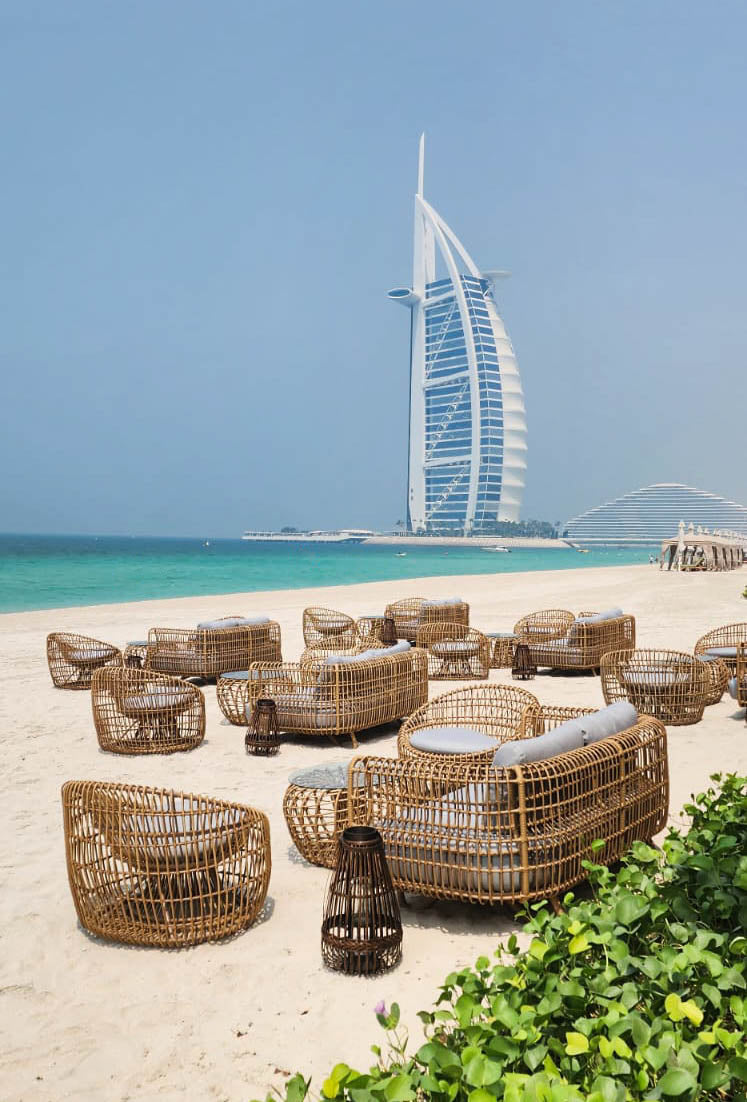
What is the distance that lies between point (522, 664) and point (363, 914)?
21.2 ft

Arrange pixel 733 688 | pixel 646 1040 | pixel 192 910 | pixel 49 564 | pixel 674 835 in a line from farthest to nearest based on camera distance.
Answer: pixel 49 564, pixel 733 688, pixel 192 910, pixel 674 835, pixel 646 1040

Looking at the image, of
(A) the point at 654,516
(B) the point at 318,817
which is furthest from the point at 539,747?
(A) the point at 654,516

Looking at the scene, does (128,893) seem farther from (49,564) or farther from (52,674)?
(49,564)

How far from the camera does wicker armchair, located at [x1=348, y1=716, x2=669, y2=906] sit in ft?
11.1

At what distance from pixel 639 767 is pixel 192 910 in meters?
2.11

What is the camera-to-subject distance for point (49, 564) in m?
55.6

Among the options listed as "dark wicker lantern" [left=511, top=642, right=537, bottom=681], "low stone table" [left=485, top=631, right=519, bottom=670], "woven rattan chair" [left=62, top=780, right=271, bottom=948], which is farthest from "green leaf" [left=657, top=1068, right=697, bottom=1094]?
"low stone table" [left=485, top=631, right=519, bottom=670]

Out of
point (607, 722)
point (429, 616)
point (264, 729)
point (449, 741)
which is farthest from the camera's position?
point (429, 616)

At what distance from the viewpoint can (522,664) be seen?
9.43 metres

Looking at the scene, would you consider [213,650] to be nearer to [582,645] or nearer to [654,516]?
[582,645]

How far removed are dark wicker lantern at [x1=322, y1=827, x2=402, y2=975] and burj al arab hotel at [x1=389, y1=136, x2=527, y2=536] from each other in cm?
12330

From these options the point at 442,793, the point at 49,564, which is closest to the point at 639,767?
the point at 442,793

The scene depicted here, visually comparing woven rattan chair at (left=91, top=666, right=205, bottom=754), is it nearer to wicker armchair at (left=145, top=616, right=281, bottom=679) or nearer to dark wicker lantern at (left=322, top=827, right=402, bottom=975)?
wicker armchair at (left=145, top=616, right=281, bottom=679)

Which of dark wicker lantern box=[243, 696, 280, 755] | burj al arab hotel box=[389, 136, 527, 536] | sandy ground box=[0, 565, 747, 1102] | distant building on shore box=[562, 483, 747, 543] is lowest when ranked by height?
sandy ground box=[0, 565, 747, 1102]
